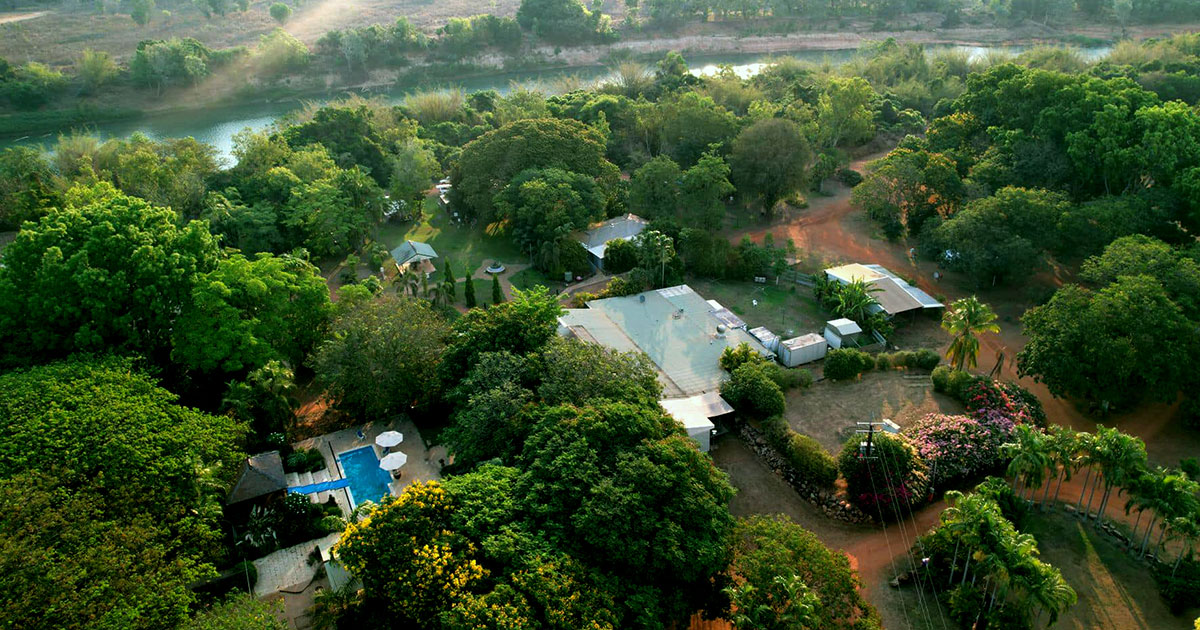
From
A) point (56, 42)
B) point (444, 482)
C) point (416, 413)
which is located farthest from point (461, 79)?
point (444, 482)

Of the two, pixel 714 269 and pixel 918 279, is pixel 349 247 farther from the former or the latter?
pixel 918 279

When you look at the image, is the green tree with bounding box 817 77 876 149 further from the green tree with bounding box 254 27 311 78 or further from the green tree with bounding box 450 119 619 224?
the green tree with bounding box 254 27 311 78

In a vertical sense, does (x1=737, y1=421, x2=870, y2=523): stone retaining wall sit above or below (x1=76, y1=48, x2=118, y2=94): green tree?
below

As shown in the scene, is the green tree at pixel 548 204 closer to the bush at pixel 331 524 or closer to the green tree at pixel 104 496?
the green tree at pixel 104 496

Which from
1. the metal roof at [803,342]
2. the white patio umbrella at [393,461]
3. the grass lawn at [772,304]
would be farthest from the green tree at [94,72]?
the metal roof at [803,342]

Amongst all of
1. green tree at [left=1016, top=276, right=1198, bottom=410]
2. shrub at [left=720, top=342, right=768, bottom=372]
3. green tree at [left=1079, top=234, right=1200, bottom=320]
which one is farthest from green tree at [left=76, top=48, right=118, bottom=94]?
green tree at [left=1079, top=234, right=1200, bottom=320]
